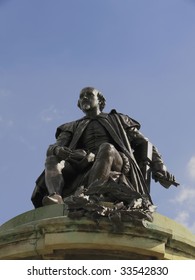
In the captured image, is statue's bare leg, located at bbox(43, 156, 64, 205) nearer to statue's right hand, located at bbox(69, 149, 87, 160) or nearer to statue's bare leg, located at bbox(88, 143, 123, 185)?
statue's right hand, located at bbox(69, 149, 87, 160)

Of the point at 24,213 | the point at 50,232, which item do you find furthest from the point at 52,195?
the point at 50,232

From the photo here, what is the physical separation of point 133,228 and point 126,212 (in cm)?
32

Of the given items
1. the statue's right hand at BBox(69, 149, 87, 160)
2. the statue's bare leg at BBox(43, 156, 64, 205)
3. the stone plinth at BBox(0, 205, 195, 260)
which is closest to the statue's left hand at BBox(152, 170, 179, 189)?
the statue's right hand at BBox(69, 149, 87, 160)

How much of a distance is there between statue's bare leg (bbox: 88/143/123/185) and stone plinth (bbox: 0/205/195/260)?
1783mm

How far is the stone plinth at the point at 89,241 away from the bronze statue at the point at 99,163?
0.43 meters

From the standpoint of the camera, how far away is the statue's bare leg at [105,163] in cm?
1516

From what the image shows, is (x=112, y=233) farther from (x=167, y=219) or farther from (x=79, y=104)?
(x=79, y=104)

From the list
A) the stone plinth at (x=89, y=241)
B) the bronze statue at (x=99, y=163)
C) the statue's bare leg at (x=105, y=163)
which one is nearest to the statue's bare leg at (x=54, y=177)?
the bronze statue at (x=99, y=163)

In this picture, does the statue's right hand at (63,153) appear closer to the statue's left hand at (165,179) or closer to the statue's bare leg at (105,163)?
the statue's bare leg at (105,163)

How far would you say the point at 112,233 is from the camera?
1329 cm

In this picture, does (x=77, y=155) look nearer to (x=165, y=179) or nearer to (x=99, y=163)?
(x=99, y=163)

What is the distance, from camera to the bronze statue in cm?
1427

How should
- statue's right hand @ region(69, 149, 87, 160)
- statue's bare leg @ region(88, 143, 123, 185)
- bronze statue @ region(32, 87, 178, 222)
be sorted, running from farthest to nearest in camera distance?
statue's right hand @ region(69, 149, 87, 160), statue's bare leg @ region(88, 143, 123, 185), bronze statue @ region(32, 87, 178, 222)
